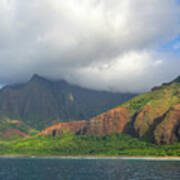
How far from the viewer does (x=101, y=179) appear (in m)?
142

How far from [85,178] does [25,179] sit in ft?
113

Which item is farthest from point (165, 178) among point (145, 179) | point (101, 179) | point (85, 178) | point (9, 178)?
point (9, 178)

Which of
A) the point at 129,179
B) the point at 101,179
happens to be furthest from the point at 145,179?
the point at 101,179

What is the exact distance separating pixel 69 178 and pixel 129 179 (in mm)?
33850

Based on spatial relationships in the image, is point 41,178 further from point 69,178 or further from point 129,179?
point 129,179

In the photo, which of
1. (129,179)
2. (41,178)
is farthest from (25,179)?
(129,179)

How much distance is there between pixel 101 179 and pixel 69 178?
1889 cm

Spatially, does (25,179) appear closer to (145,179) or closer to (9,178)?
(9,178)

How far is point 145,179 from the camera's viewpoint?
136 metres

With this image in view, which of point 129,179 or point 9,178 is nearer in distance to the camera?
point 129,179

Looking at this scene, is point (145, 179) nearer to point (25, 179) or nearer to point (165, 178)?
point (165, 178)

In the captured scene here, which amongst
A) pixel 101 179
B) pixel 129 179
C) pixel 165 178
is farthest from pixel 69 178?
pixel 165 178

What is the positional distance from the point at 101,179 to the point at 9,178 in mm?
55312

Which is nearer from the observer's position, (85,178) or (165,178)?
(165,178)
